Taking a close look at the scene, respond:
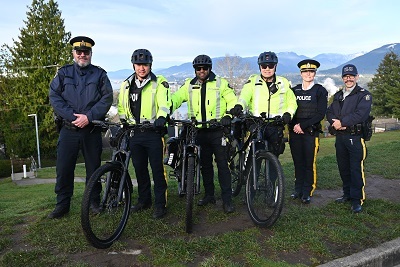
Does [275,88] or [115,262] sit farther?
[275,88]

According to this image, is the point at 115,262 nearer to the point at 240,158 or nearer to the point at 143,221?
the point at 143,221

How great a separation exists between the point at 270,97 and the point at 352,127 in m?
1.37

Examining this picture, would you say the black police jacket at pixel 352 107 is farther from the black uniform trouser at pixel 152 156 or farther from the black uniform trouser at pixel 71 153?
the black uniform trouser at pixel 71 153

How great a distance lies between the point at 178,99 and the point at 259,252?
96.4 inches

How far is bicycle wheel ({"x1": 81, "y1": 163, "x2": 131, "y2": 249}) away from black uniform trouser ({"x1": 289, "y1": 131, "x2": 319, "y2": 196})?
9.46 ft

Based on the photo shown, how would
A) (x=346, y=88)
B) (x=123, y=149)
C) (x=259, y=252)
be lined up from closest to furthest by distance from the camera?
(x=259, y=252)
(x=123, y=149)
(x=346, y=88)

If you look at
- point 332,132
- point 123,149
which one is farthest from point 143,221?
point 332,132

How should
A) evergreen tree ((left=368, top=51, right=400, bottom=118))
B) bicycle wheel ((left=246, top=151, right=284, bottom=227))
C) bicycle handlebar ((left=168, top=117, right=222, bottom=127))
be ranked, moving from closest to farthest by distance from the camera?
bicycle wheel ((left=246, top=151, right=284, bottom=227)) → bicycle handlebar ((left=168, top=117, right=222, bottom=127)) → evergreen tree ((left=368, top=51, right=400, bottom=118))

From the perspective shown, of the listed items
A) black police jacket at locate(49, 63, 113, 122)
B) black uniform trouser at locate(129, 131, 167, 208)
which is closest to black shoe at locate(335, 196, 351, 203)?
black uniform trouser at locate(129, 131, 167, 208)

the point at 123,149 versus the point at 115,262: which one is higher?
the point at 123,149

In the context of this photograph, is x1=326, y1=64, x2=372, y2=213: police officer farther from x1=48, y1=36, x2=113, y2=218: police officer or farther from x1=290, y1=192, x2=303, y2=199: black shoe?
x1=48, y1=36, x2=113, y2=218: police officer

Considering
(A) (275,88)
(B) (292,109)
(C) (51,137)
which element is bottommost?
(C) (51,137)

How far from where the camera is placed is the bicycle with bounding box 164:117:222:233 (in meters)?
4.26

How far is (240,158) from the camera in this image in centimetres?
572
